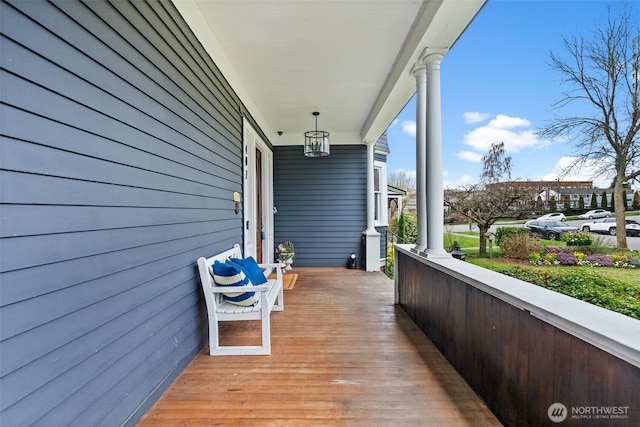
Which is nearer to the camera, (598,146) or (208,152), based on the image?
(598,146)

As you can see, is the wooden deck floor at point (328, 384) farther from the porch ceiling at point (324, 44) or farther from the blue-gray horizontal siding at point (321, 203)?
the blue-gray horizontal siding at point (321, 203)

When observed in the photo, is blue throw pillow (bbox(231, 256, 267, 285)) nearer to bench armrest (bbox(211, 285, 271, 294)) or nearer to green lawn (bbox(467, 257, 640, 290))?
bench armrest (bbox(211, 285, 271, 294))

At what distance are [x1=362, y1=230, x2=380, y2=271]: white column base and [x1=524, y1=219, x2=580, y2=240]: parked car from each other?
3.18m

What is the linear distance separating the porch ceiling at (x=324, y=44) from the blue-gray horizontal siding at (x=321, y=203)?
1.65 meters

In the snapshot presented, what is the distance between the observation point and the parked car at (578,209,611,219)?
194cm

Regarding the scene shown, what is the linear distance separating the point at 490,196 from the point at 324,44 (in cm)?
272

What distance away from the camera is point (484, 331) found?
1.74 m

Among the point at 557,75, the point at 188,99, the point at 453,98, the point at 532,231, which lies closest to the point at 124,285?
the point at 188,99

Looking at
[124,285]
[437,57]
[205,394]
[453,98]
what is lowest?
[205,394]

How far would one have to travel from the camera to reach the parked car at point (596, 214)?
1.94 meters

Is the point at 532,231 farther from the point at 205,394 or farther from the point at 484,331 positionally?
the point at 205,394

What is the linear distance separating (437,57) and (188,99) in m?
2.17

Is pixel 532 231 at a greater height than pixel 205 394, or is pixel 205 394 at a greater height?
pixel 532 231

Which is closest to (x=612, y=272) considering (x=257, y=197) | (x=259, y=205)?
(x=257, y=197)
